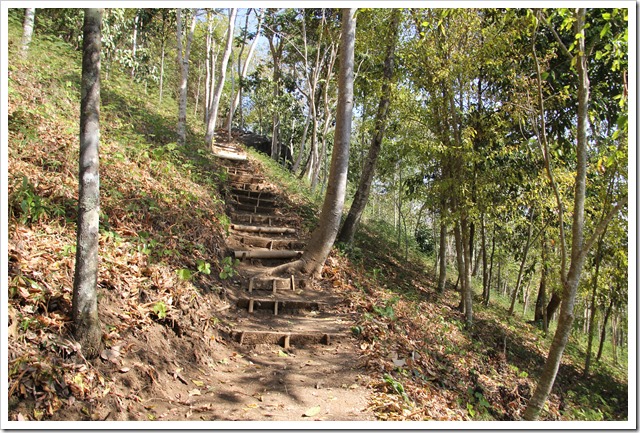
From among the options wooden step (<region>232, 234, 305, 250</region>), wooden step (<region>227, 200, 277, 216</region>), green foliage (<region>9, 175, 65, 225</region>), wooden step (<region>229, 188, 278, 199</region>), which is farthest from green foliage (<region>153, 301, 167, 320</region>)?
wooden step (<region>229, 188, 278, 199</region>)

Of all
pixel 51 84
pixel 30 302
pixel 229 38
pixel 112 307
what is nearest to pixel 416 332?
pixel 112 307

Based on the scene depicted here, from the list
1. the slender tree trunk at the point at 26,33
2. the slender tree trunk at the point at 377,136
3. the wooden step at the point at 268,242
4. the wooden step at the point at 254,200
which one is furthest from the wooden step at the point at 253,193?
the slender tree trunk at the point at 26,33

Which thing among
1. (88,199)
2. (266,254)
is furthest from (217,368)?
(266,254)

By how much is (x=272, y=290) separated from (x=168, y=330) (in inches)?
104

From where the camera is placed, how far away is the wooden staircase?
17.4 ft

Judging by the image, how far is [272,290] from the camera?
266 inches

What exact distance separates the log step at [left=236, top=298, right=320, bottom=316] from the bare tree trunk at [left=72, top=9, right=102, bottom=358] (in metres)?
2.93

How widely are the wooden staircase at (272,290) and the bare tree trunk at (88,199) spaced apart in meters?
2.17

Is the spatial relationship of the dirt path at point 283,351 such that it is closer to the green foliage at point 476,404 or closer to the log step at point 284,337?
the log step at point 284,337

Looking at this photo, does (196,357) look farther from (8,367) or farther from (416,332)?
(416,332)

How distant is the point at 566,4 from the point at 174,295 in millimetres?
5009

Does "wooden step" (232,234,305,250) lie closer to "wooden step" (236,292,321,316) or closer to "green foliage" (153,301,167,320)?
"wooden step" (236,292,321,316)

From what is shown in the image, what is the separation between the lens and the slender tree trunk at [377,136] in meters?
9.61

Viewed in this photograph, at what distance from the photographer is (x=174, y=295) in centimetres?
461
